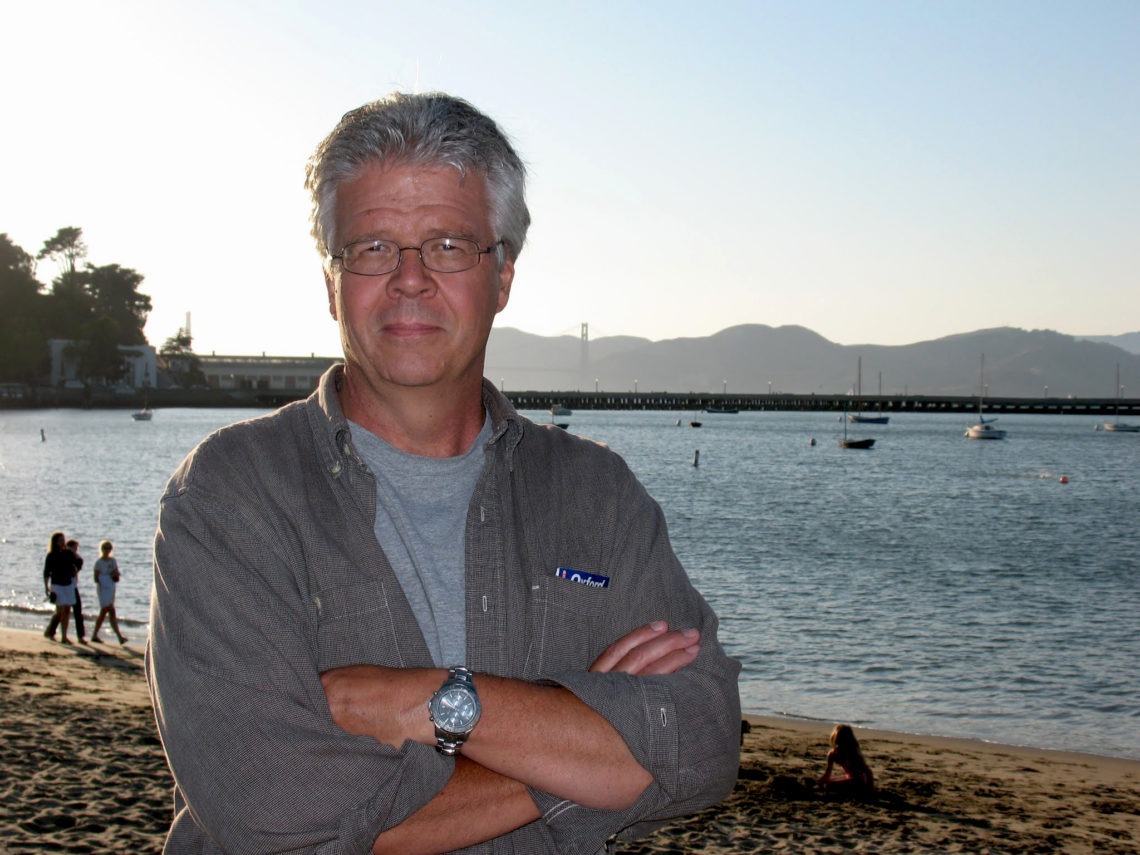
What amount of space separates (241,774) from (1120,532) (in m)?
41.3

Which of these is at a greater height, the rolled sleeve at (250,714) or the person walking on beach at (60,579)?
the rolled sleeve at (250,714)

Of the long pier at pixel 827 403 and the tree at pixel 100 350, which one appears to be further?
the long pier at pixel 827 403

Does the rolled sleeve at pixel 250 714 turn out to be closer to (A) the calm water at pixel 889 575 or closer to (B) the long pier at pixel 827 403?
(A) the calm water at pixel 889 575

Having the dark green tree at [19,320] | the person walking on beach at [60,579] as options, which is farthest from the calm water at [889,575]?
the dark green tree at [19,320]

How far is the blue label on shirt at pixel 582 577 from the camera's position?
200cm

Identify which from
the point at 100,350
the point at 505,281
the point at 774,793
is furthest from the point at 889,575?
the point at 100,350

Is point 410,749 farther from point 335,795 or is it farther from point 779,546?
point 779,546

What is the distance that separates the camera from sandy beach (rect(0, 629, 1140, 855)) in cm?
700

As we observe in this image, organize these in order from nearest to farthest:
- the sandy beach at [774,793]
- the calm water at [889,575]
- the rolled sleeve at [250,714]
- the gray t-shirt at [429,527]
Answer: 1. the rolled sleeve at [250,714]
2. the gray t-shirt at [429,527]
3. the sandy beach at [774,793]
4. the calm water at [889,575]

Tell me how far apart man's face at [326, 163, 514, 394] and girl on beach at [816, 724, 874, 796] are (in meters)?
7.67

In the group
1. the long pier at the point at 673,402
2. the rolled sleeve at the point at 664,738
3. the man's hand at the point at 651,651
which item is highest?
the man's hand at the point at 651,651

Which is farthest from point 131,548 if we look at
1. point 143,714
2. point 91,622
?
point 143,714

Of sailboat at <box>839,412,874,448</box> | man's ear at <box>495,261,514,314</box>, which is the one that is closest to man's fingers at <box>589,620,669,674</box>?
man's ear at <box>495,261,514,314</box>

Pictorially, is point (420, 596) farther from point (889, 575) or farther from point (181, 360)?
Result: point (181, 360)
